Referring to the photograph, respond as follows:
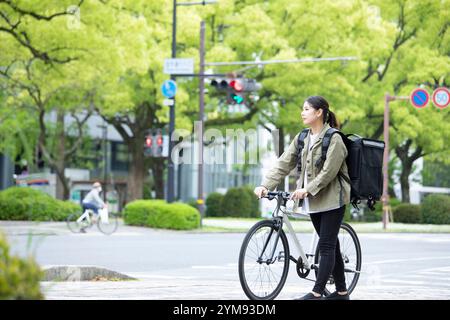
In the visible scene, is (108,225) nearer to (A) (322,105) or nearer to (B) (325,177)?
(A) (322,105)

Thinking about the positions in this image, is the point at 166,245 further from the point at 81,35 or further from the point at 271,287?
the point at 271,287

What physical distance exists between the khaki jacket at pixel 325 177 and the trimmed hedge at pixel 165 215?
22.8 meters

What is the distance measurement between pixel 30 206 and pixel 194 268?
18.0 meters

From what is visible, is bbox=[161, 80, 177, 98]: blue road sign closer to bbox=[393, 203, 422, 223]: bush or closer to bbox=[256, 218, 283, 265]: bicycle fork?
bbox=[393, 203, 422, 223]: bush

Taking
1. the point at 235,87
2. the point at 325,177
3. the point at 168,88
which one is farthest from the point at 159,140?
the point at 325,177

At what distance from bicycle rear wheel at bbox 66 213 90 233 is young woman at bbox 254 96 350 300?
20847mm

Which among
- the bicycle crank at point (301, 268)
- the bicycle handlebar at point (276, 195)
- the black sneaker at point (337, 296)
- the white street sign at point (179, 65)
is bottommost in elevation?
the black sneaker at point (337, 296)

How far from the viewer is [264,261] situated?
7828 mm

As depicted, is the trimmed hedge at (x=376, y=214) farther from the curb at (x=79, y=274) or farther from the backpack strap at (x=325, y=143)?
the backpack strap at (x=325, y=143)

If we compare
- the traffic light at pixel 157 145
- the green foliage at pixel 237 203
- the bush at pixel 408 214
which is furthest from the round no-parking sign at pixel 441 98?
the green foliage at pixel 237 203

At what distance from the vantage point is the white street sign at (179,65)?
102 feet

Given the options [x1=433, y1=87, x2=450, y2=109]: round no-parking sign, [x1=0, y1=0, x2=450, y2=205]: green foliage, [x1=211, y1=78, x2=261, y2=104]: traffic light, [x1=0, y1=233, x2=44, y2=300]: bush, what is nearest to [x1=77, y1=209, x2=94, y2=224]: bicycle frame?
[x1=0, y1=0, x2=450, y2=205]: green foliage

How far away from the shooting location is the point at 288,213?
810 centimetres

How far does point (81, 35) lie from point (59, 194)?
82.4ft
